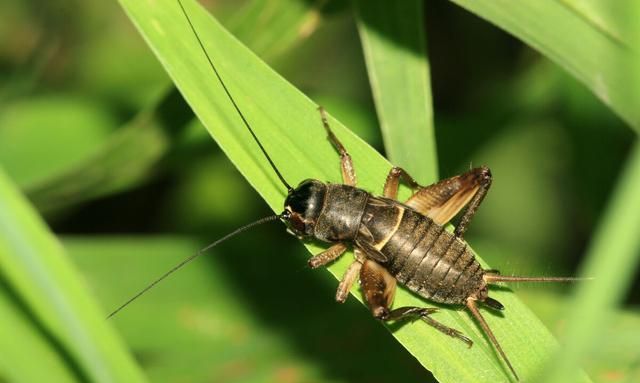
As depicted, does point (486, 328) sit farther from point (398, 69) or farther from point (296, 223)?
point (398, 69)

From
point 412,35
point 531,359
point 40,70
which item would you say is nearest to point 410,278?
point 531,359

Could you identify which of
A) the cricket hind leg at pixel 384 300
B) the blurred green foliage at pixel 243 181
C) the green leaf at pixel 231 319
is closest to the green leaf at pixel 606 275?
the cricket hind leg at pixel 384 300

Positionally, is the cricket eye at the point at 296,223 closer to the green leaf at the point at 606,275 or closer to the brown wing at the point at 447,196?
the brown wing at the point at 447,196

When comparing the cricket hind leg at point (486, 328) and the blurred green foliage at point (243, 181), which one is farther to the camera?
the blurred green foliage at point (243, 181)

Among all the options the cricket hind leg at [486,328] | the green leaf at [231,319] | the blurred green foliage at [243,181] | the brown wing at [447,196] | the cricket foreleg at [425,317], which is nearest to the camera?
the cricket hind leg at [486,328]

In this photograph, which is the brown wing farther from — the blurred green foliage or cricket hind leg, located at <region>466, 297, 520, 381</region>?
cricket hind leg, located at <region>466, 297, 520, 381</region>

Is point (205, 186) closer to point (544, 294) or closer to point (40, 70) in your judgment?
point (40, 70)
